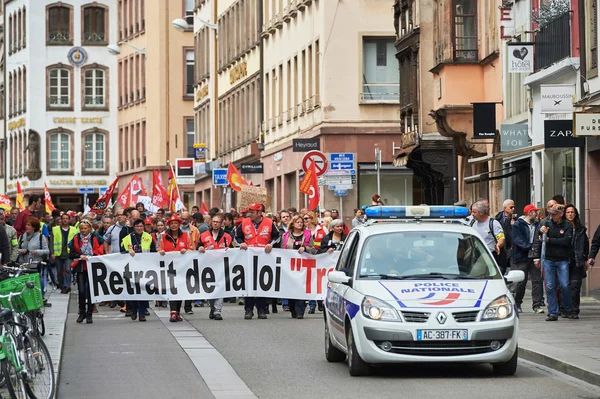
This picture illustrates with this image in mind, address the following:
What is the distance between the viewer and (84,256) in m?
25.8

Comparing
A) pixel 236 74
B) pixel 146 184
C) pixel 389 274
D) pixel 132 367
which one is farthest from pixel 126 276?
pixel 146 184

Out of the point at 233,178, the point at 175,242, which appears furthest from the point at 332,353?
the point at 233,178

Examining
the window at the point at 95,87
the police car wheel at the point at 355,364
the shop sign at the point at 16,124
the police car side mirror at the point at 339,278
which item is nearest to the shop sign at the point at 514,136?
the police car side mirror at the point at 339,278

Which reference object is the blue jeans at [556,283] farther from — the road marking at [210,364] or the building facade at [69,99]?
the building facade at [69,99]

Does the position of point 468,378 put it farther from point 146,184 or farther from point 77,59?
point 77,59

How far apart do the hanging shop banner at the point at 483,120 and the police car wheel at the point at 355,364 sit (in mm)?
19231

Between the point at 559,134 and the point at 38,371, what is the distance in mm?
17040

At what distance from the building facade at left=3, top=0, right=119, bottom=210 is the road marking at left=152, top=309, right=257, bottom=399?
257ft

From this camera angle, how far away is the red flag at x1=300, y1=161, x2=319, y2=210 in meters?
37.6

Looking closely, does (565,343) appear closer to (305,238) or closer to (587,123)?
(587,123)

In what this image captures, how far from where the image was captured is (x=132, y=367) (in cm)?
1736

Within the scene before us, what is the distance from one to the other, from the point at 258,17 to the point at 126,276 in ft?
127

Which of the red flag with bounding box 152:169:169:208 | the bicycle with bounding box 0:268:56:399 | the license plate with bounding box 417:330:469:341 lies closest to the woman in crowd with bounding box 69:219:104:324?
the license plate with bounding box 417:330:469:341

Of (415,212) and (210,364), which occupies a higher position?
(415,212)
